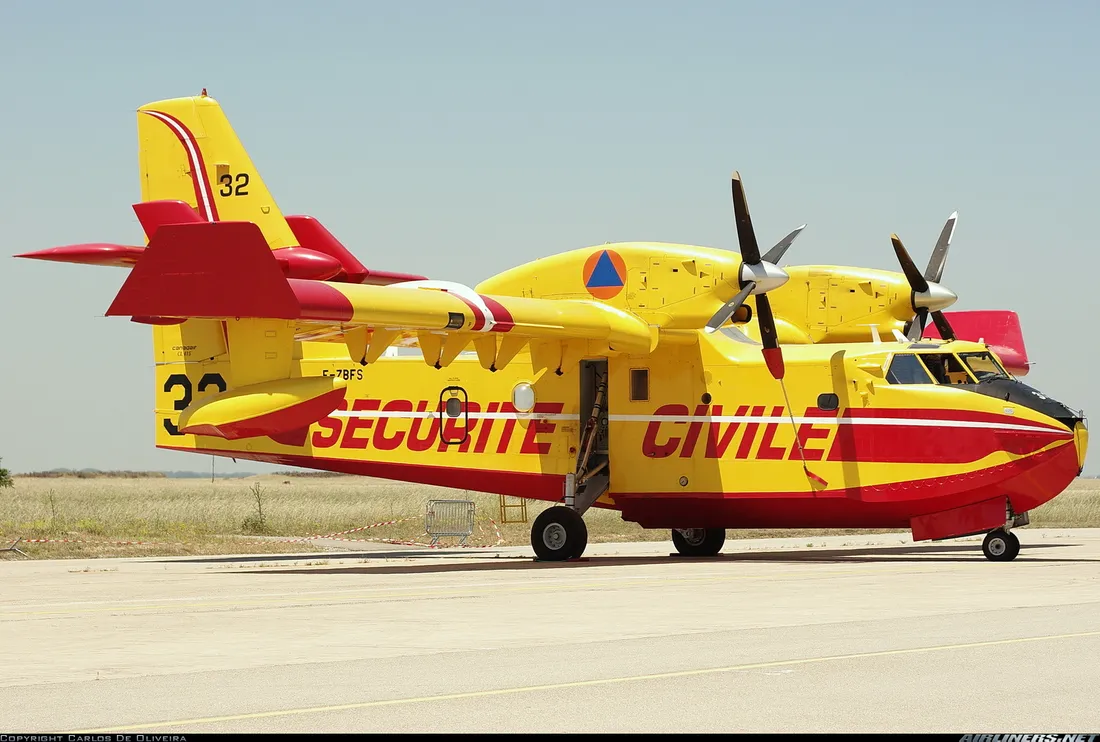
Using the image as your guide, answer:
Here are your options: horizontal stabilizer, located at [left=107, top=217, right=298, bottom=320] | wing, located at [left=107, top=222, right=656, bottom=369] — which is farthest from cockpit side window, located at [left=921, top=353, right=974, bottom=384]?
horizontal stabilizer, located at [left=107, top=217, right=298, bottom=320]

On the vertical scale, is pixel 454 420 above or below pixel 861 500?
above

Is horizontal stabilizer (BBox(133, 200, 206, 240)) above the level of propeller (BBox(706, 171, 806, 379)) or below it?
above

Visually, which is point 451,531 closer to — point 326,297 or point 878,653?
point 326,297

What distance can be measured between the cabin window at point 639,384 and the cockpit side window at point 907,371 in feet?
14.6

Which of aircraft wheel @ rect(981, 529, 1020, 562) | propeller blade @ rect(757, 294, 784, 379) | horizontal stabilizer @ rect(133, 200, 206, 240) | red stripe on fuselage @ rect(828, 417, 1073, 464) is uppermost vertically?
horizontal stabilizer @ rect(133, 200, 206, 240)

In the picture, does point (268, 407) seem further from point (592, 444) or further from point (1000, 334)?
point (1000, 334)

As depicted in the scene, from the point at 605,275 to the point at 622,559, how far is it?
5347mm

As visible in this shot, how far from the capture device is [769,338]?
78.1 feet

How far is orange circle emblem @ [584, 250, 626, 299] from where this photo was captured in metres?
24.0

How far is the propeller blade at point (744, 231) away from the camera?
77.5 ft

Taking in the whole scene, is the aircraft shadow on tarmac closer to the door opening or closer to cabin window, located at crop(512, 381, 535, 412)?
the door opening

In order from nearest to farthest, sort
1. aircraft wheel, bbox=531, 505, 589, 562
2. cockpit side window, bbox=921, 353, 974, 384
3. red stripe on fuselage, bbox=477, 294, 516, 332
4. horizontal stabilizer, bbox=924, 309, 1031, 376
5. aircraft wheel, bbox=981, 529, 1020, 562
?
red stripe on fuselage, bbox=477, 294, 516, 332, aircraft wheel, bbox=981, 529, 1020, 562, cockpit side window, bbox=921, 353, 974, 384, aircraft wheel, bbox=531, 505, 589, 562, horizontal stabilizer, bbox=924, 309, 1031, 376

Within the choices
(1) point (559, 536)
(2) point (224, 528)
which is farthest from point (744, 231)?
(2) point (224, 528)

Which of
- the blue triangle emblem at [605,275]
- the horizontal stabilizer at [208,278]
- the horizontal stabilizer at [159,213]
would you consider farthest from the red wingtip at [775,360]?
the horizontal stabilizer at [159,213]
